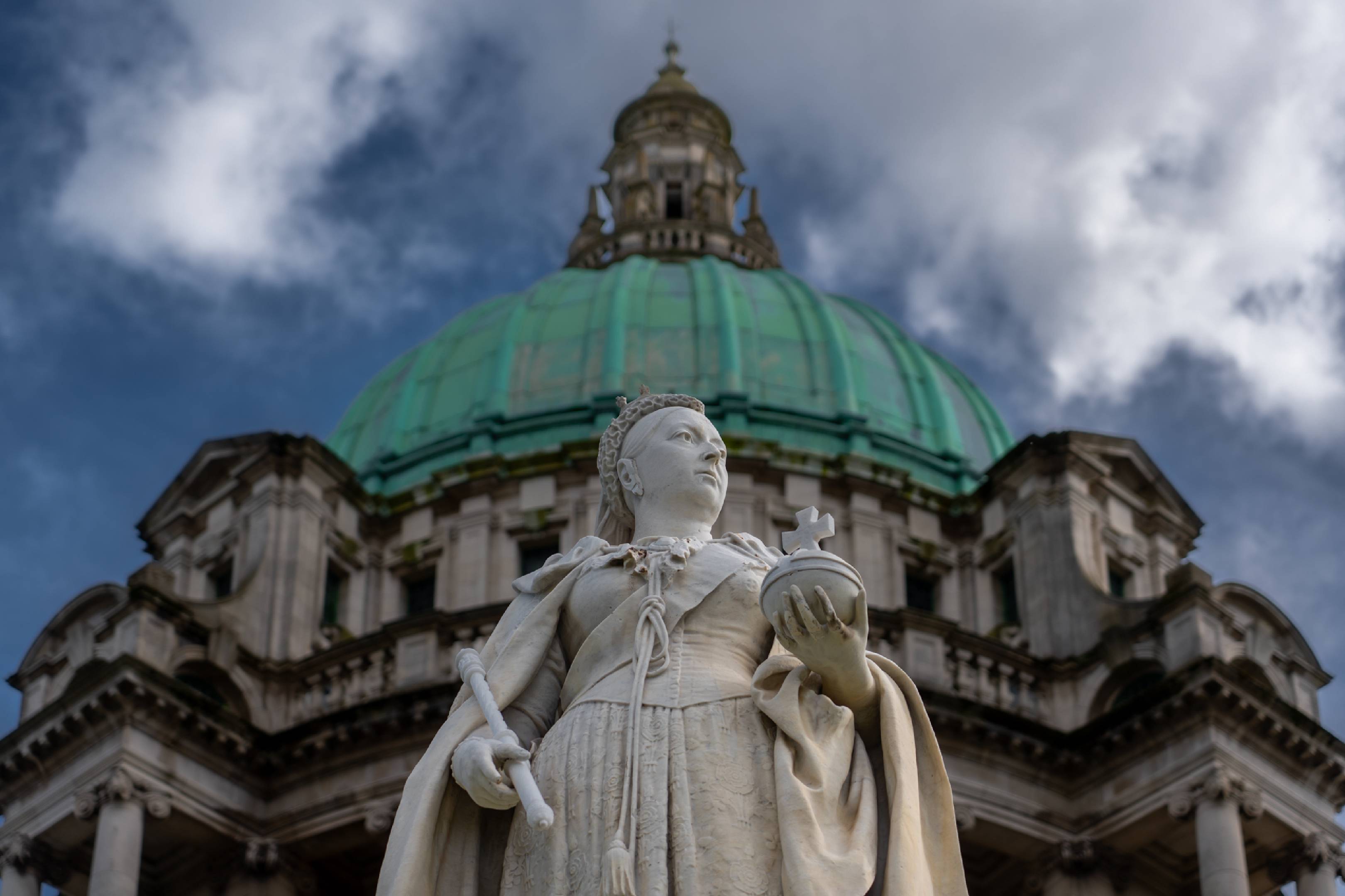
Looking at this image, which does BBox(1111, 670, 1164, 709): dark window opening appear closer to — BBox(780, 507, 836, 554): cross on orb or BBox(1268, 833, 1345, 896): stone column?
BBox(1268, 833, 1345, 896): stone column

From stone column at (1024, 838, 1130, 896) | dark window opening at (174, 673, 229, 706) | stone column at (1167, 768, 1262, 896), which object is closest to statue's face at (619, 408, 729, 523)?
stone column at (1167, 768, 1262, 896)

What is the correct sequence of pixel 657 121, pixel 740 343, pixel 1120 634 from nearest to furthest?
pixel 1120 634 → pixel 740 343 → pixel 657 121

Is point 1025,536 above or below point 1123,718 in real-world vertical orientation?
above

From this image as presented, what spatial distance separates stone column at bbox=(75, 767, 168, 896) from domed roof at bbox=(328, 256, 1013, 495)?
34.8ft

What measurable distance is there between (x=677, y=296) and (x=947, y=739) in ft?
49.1

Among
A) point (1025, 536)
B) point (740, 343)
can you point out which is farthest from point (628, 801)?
point (740, 343)

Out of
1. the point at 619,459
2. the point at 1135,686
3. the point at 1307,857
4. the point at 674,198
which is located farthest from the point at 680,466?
the point at 674,198

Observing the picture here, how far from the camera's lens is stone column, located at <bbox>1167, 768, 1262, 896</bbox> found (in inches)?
1197

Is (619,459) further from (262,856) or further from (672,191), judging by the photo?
(672,191)

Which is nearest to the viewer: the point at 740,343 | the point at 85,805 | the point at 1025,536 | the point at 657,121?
the point at 85,805

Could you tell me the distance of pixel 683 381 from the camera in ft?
142

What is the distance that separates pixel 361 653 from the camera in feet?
117

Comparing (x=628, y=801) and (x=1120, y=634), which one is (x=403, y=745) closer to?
(x=1120, y=634)

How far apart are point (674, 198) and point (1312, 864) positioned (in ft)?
77.6
